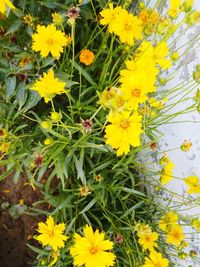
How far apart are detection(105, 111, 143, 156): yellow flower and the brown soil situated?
84 cm

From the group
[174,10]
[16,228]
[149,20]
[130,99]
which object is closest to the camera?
[130,99]

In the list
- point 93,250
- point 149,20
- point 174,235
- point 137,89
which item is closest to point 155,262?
point 174,235

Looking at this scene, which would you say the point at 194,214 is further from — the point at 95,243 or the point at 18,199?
the point at 18,199

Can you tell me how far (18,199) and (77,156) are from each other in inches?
19.9

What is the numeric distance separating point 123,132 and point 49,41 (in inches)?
12.0

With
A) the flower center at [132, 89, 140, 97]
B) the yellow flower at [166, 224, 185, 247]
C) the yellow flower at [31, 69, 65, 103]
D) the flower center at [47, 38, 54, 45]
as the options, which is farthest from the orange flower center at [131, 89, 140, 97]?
the yellow flower at [166, 224, 185, 247]

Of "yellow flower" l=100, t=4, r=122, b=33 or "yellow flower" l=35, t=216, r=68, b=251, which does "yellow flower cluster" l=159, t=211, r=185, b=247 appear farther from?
"yellow flower" l=100, t=4, r=122, b=33

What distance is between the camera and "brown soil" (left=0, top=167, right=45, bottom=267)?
5.44ft

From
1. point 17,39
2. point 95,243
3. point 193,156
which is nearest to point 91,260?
point 95,243

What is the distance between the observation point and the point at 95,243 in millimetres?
1003

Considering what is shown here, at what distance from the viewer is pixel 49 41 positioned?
0.99 metres

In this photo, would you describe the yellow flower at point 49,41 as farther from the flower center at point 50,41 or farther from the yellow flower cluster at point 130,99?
the yellow flower cluster at point 130,99

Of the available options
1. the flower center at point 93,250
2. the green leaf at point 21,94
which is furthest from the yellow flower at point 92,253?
the green leaf at point 21,94

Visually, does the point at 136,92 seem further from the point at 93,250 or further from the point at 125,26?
the point at 93,250
